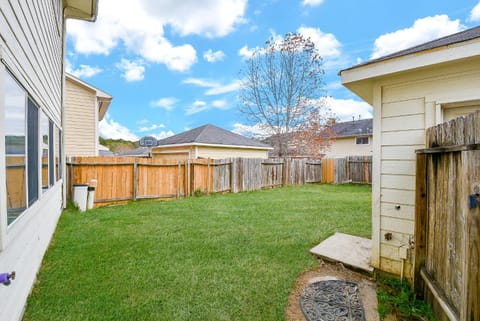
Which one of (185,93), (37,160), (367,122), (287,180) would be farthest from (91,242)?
(367,122)

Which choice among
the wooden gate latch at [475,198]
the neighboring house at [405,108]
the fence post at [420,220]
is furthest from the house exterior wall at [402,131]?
the wooden gate latch at [475,198]

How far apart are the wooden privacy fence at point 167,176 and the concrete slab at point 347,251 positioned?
6.35m

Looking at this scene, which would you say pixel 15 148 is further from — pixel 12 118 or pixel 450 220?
pixel 450 220

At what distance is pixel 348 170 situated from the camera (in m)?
14.1

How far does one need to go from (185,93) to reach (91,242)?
1901cm

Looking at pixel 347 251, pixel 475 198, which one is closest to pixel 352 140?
pixel 347 251

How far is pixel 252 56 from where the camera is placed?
17.2 metres

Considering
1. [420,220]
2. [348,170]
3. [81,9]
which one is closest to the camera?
[420,220]

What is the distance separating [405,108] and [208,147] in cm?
1116

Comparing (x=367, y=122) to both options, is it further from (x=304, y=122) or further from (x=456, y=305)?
(x=456, y=305)

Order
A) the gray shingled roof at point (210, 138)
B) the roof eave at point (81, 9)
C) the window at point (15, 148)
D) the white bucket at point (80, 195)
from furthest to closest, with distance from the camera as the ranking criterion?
the gray shingled roof at point (210, 138), the white bucket at point (80, 195), the roof eave at point (81, 9), the window at point (15, 148)

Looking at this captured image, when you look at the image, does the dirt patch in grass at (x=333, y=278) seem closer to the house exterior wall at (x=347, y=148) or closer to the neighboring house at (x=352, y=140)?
the neighboring house at (x=352, y=140)

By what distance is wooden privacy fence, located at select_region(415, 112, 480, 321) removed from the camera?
1.45m

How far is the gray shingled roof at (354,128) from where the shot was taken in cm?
2068
